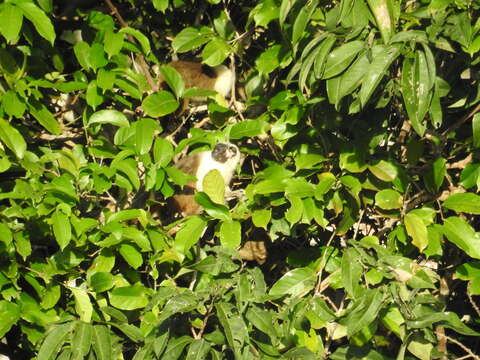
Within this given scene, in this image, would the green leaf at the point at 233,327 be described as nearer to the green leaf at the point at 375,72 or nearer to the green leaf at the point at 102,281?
the green leaf at the point at 102,281

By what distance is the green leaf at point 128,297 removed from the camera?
2262 millimetres

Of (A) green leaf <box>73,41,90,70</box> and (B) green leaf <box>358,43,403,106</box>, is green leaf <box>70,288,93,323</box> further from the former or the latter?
(B) green leaf <box>358,43,403,106</box>

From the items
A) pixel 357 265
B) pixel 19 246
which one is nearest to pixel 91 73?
pixel 19 246

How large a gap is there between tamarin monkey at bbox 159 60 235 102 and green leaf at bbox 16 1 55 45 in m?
0.73

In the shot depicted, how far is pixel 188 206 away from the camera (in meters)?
2.72

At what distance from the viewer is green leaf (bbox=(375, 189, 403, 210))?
222 cm

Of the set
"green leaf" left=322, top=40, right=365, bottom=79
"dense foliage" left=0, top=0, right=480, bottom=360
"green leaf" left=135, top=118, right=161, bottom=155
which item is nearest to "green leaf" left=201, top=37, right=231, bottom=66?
"dense foliage" left=0, top=0, right=480, bottom=360

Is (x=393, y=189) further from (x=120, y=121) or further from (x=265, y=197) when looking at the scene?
(x=120, y=121)

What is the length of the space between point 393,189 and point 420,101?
24.5 inches

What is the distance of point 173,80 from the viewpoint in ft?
8.14

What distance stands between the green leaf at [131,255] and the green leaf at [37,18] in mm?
734

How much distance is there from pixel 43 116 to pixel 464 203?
1565 mm

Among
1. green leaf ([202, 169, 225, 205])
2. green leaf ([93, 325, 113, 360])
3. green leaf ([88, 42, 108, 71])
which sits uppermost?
green leaf ([88, 42, 108, 71])

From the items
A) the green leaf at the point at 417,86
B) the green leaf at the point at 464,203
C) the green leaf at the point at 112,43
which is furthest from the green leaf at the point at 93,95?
the green leaf at the point at 464,203
